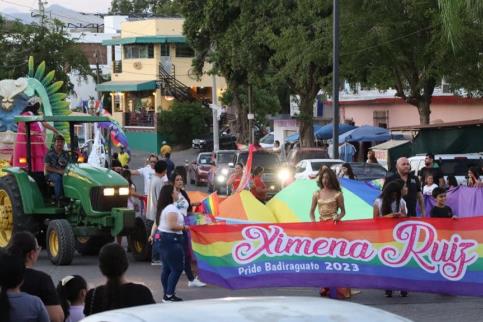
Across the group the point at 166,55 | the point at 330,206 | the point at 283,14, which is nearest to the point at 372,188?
the point at 330,206

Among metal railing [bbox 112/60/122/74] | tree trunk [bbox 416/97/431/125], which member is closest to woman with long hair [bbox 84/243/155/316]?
tree trunk [bbox 416/97/431/125]

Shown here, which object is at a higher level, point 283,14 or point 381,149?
point 283,14

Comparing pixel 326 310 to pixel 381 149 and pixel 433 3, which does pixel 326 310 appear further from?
pixel 381 149

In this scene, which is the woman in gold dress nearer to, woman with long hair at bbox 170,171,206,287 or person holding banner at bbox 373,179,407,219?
person holding banner at bbox 373,179,407,219

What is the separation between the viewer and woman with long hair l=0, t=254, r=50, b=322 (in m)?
6.67

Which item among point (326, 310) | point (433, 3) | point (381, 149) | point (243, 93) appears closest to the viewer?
point (326, 310)

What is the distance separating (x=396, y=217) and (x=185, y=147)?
57.6 metres

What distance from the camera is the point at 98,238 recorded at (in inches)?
739

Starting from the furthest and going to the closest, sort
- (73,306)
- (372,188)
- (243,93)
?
(243,93) → (372,188) → (73,306)

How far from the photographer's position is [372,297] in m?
13.9

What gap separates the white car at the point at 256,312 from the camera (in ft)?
16.1

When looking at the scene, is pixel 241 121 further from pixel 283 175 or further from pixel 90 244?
pixel 90 244

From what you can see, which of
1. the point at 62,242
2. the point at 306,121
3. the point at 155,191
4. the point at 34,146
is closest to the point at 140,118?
the point at 306,121

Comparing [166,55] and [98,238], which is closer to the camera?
[98,238]
